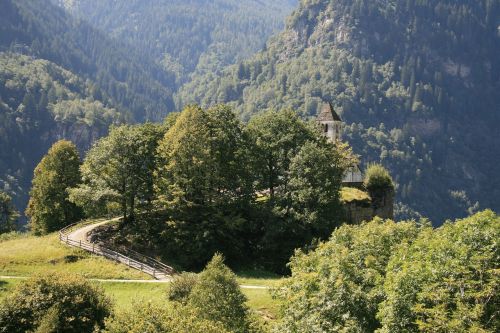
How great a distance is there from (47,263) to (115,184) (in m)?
9.07

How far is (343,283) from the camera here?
1060 inches

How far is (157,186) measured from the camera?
5131cm

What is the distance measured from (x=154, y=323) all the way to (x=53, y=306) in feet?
24.7

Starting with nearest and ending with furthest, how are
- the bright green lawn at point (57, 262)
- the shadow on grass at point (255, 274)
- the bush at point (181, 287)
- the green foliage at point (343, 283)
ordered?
the green foliage at point (343, 283) → the bush at point (181, 287) → the bright green lawn at point (57, 262) → the shadow on grass at point (255, 274)

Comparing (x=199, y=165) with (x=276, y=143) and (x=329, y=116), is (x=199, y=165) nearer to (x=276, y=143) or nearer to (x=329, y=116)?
(x=276, y=143)

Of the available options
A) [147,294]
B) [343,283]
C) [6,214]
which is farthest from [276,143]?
[6,214]

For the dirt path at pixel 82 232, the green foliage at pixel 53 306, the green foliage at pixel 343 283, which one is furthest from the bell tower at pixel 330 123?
the green foliage at pixel 53 306

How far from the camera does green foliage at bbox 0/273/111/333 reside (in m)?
27.9

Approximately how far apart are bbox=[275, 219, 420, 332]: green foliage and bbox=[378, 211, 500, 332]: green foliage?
1302 millimetres

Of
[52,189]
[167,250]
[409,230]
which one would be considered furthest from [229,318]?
[52,189]

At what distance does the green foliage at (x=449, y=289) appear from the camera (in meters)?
23.4

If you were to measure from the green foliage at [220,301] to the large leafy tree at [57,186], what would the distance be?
3722cm

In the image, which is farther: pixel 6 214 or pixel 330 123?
pixel 6 214

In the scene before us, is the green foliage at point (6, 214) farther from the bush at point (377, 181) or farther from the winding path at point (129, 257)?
the bush at point (377, 181)
